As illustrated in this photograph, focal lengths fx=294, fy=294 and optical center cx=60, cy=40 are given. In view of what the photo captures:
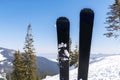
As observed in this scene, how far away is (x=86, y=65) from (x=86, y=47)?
1.14 ft

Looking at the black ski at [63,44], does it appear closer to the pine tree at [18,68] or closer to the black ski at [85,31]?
the black ski at [85,31]

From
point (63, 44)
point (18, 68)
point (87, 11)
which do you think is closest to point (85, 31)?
point (87, 11)

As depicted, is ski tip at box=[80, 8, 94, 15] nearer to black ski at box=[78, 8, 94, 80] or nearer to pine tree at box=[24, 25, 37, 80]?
black ski at box=[78, 8, 94, 80]

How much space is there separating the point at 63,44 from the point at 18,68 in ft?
165

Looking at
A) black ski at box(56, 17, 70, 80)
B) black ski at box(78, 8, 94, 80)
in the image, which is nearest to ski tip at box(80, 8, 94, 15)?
black ski at box(78, 8, 94, 80)

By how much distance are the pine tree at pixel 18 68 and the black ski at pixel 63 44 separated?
49.1 meters

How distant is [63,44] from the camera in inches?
144

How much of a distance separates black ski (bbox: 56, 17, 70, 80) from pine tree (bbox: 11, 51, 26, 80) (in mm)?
49133

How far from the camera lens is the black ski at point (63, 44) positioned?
3.47 meters

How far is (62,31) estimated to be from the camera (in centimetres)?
350

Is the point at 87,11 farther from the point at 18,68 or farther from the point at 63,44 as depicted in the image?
the point at 18,68

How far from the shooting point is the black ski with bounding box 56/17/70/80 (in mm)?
3475

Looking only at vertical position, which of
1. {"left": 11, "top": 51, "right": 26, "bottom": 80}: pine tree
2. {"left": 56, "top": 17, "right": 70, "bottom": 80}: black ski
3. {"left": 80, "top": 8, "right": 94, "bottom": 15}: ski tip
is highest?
{"left": 80, "top": 8, "right": 94, "bottom": 15}: ski tip

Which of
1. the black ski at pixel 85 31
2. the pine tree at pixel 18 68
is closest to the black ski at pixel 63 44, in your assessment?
the black ski at pixel 85 31
